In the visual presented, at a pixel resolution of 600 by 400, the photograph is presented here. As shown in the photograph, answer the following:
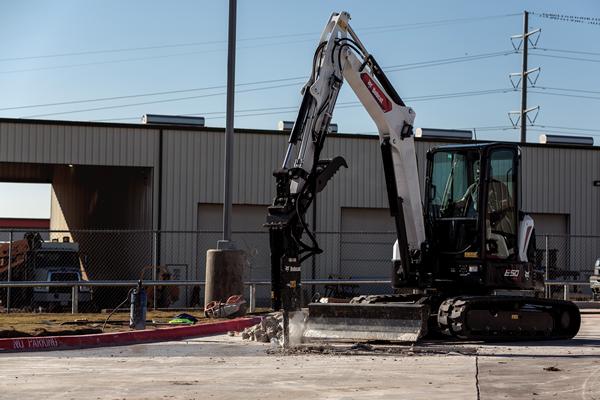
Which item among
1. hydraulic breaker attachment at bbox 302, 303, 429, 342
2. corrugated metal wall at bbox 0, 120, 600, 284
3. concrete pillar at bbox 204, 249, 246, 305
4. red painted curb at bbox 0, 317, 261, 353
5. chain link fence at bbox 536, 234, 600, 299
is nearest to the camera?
red painted curb at bbox 0, 317, 261, 353

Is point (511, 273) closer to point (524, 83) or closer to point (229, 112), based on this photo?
point (229, 112)

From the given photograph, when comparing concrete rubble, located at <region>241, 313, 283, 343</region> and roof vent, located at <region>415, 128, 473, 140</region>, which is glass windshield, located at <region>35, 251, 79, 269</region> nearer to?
roof vent, located at <region>415, 128, 473, 140</region>

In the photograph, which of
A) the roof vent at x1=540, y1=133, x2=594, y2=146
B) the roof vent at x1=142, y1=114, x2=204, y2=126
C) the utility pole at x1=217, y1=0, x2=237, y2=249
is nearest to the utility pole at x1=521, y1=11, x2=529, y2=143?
the roof vent at x1=540, y1=133, x2=594, y2=146

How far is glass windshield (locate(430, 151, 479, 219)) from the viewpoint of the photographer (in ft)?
57.7

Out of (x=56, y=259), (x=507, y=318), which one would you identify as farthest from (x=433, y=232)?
(x=56, y=259)

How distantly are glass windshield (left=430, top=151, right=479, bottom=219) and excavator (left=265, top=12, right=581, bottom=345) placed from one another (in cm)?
2

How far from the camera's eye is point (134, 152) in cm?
3478

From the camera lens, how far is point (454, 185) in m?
17.9

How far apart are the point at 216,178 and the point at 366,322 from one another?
1937 cm

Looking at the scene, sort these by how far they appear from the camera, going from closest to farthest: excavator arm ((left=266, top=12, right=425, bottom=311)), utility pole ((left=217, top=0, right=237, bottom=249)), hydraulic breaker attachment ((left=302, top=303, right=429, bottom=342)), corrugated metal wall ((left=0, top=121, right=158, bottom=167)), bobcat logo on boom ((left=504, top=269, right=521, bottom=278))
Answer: excavator arm ((left=266, top=12, right=425, bottom=311)) < hydraulic breaker attachment ((left=302, top=303, right=429, bottom=342)) < bobcat logo on boom ((left=504, top=269, right=521, bottom=278)) < utility pole ((left=217, top=0, right=237, bottom=249)) < corrugated metal wall ((left=0, top=121, right=158, bottom=167))

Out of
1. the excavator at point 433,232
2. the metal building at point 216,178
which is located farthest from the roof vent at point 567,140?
the excavator at point 433,232

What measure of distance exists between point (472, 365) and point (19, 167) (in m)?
28.1

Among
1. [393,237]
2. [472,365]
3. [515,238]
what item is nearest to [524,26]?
[393,237]

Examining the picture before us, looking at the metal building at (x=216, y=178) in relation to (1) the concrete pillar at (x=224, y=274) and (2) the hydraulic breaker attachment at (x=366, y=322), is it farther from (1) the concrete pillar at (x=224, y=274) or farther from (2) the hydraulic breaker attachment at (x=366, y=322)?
(2) the hydraulic breaker attachment at (x=366, y=322)
